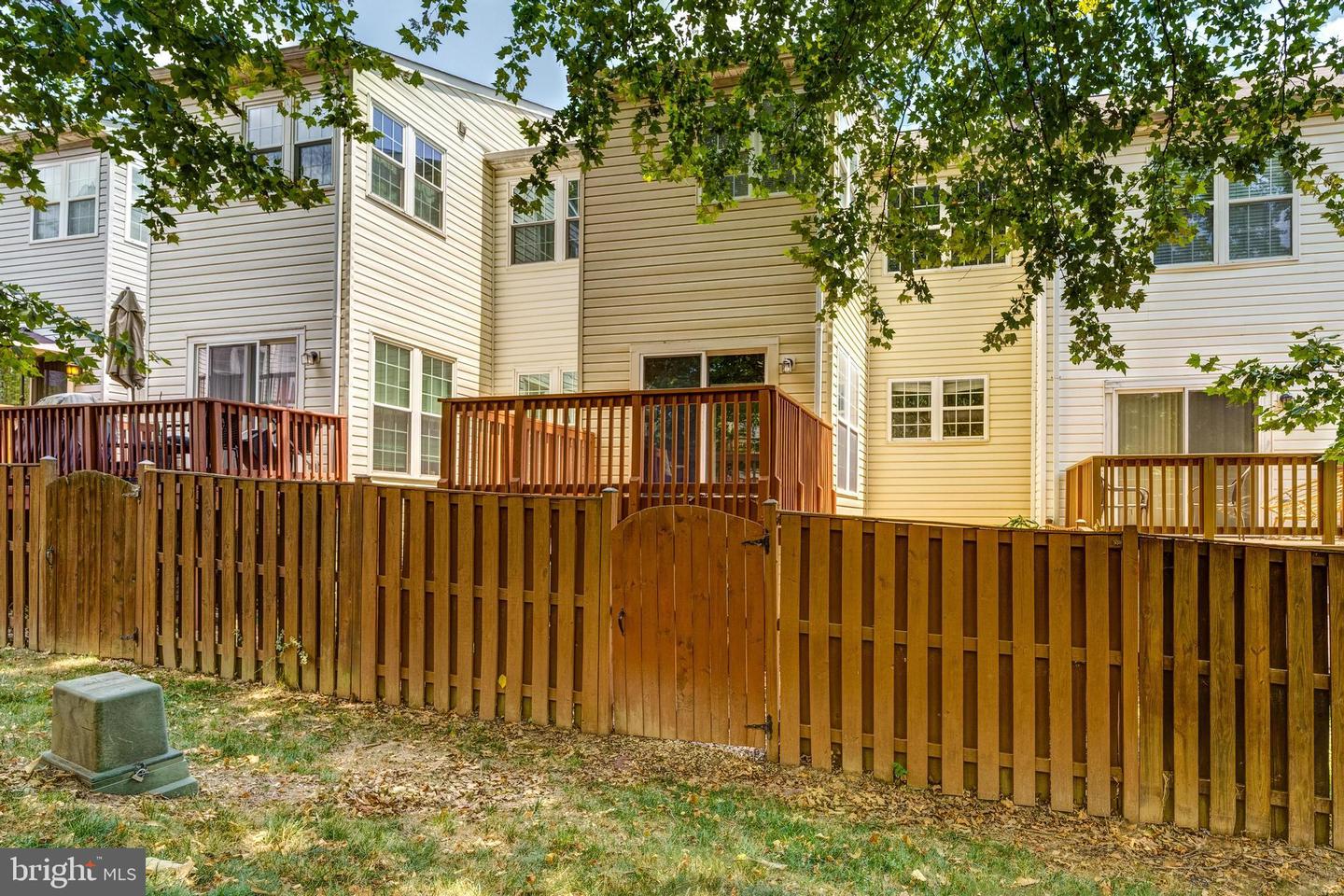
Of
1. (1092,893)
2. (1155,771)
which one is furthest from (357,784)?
(1155,771)

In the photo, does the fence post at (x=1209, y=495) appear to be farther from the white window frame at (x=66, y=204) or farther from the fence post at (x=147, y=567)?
the white window frame at (x=66, y=204)

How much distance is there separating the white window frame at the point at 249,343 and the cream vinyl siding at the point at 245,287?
20mm

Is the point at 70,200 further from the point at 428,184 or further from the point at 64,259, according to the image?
the point at 428,184

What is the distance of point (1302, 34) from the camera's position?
5.21 meters

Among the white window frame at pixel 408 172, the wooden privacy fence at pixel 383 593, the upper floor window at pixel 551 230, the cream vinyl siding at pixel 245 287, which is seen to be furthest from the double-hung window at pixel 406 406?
the wooden privacy fence at pixel 383 593

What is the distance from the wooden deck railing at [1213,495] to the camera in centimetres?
927

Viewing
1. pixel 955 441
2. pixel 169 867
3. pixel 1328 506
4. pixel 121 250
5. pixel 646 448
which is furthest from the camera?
pixel 121 250

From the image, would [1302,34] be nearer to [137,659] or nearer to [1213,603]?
[1213,603]

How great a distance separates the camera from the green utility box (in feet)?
12.0

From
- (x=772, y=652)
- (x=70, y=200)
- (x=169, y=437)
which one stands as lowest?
(x=772, y=652)

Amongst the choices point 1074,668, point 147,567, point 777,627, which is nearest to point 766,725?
point 777,627

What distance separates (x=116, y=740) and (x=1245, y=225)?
570 inches

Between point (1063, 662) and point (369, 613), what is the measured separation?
4756mm

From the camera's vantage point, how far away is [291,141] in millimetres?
11211
